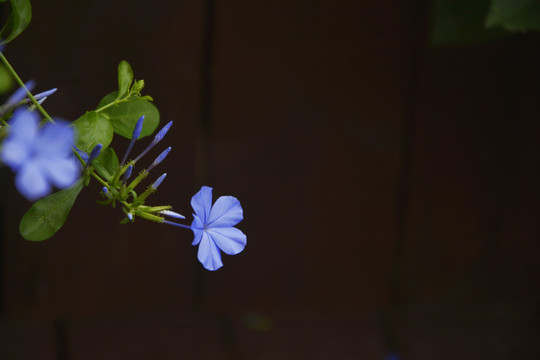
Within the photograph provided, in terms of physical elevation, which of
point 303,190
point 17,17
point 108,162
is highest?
point 17,17

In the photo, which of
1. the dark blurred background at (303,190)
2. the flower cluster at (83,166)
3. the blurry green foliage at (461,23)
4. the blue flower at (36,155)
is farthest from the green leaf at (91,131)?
the blurry green foliage at (461,23)

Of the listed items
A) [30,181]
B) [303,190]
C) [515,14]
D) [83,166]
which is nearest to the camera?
[30,181]

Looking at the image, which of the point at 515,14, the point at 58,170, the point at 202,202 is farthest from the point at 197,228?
the point at 515,14

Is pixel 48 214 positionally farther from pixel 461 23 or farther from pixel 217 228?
A: pixel 461 23

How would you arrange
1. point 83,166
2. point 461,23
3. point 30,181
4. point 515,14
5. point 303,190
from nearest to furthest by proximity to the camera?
1. point 30,181
2. point 83,166
3. point 515,14
4. point 461,23
5. point 303,190

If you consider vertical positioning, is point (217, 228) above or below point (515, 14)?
below

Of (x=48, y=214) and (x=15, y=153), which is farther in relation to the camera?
(x=48, y=214)
